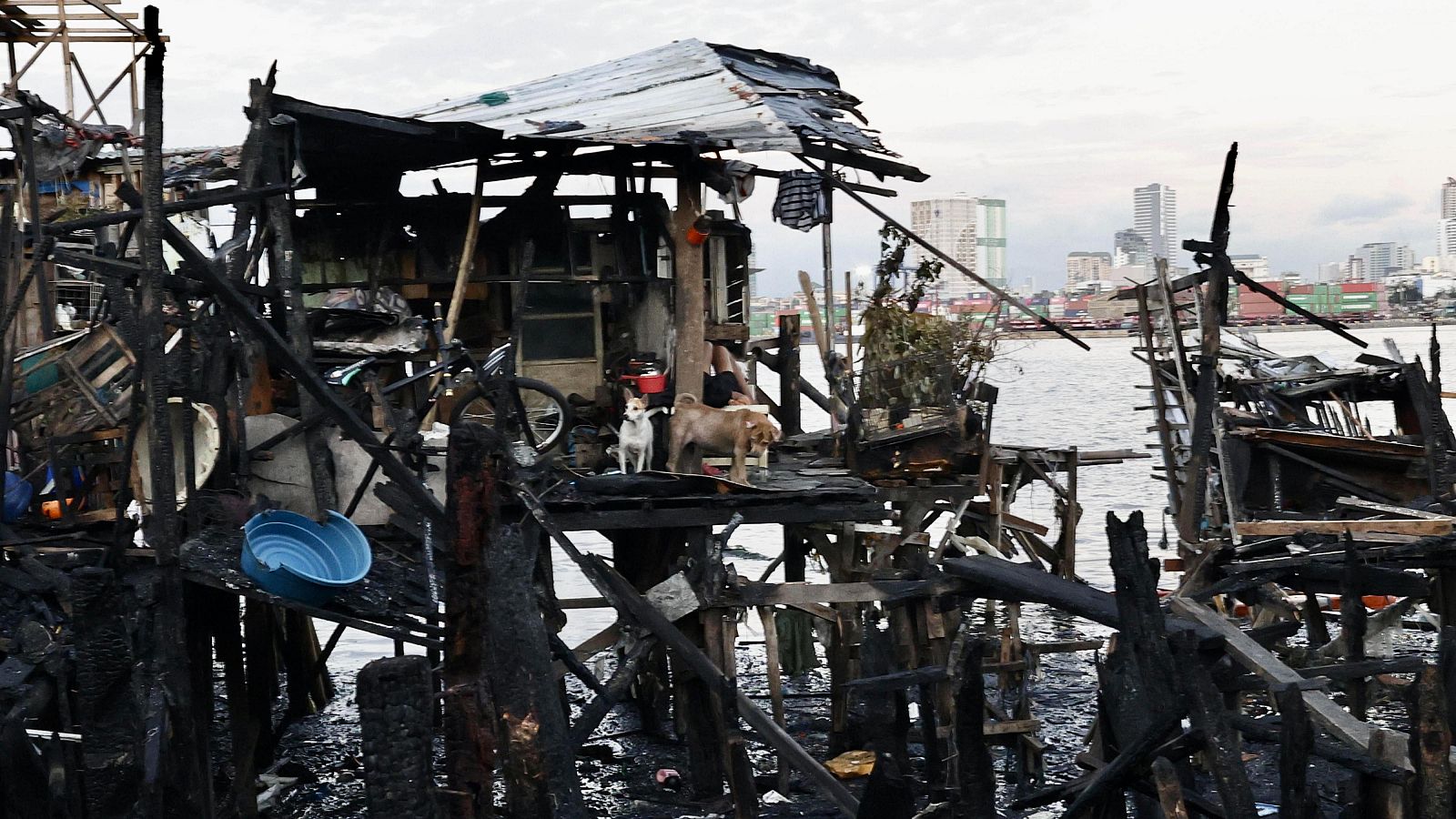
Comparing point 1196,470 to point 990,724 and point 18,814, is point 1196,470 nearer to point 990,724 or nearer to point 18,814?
point 990,724

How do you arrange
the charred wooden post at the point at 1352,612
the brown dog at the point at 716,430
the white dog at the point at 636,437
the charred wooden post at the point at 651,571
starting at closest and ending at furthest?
the charred wooden post at the point at 1352,612 → the brown dog at the point at 716,430 → the white dog at the point at 636,437 → the charred wooden post at the point at 651,571

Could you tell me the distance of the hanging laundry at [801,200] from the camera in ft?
47.9

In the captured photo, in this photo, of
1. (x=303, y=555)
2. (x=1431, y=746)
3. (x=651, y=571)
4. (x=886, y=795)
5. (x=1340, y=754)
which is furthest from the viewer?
(x=651, y=571)

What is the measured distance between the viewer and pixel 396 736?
5594 millimetres

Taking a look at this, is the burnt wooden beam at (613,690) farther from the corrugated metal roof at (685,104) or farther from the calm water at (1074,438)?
the calm water at (1074,438)

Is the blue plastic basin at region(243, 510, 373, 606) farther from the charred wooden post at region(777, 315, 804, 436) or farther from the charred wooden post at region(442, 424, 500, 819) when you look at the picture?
the charred wooden post at region(777, 315, 804, 436)

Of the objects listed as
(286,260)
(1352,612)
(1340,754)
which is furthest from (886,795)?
(286,260)

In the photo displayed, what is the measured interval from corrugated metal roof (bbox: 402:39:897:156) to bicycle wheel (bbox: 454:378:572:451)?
7.74 ft

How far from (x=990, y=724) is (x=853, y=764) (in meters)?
1.46

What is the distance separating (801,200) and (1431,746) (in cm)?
929

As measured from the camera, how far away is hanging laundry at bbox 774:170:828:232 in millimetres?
14586

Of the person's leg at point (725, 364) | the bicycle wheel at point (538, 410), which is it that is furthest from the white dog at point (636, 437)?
the person's leg at point (725, 364)

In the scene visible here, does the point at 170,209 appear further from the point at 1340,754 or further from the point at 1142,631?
the point at 1340,754

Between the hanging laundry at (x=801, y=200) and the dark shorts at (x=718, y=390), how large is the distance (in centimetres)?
201
